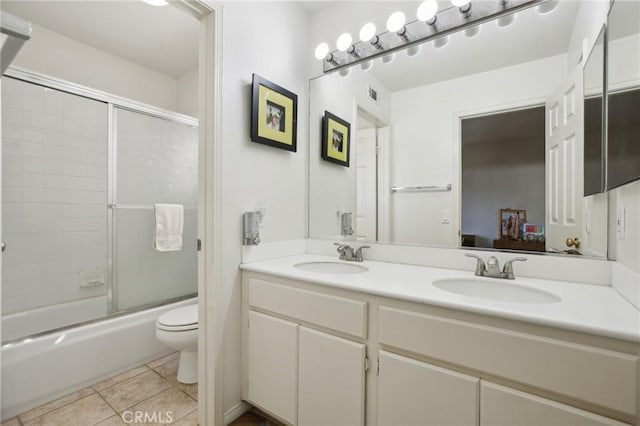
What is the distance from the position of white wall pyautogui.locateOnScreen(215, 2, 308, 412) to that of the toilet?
1.43 feet

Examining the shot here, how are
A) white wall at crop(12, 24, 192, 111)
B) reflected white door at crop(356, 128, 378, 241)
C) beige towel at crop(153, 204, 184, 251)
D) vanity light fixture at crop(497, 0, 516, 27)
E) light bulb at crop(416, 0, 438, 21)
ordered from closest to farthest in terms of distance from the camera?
vanity light fixture at crop(497, 0, 516, 27) < light bulb at crop(416, 0, 438, 21) < reflected white door at crop(356, 128, 378, 241) < white wall at crop(12, 24, 192, 111) < beige towel at crop(153, 204, 184, 251)

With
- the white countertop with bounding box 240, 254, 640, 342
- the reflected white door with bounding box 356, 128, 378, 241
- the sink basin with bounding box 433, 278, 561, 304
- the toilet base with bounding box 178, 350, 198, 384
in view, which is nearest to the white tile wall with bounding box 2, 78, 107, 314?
the toilet base with bounding box 178, 350, 198, 384

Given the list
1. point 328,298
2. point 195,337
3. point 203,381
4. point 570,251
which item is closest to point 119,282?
point 195,337

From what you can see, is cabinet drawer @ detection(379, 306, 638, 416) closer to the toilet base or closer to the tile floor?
the tile floor

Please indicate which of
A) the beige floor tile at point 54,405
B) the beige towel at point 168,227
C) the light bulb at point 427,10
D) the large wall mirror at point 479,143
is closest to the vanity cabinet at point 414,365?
the large wall mirror at point 479,143

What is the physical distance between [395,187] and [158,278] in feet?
7.06

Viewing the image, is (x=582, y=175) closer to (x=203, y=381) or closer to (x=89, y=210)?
(x=203, y=381)

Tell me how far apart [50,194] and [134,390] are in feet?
5.07

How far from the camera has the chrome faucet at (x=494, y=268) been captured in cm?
122

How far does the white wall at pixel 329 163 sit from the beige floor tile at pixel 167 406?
1.23 m

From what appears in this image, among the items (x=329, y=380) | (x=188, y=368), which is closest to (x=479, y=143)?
(x=329, y=380)

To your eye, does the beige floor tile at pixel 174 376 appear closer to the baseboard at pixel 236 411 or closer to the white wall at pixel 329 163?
the baseboard at pixel 236 411

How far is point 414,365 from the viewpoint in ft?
3.30

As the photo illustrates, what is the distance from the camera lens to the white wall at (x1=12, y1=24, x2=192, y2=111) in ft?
7.39
